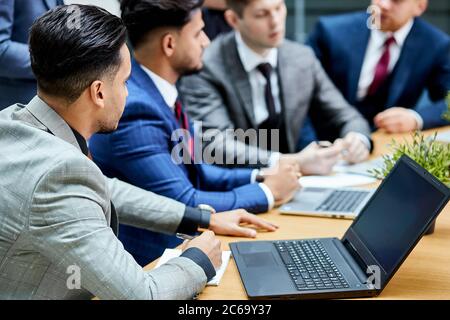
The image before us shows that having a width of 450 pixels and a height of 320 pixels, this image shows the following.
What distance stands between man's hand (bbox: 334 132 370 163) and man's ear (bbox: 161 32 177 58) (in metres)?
0.66

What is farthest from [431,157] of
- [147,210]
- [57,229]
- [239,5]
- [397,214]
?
[239,5]

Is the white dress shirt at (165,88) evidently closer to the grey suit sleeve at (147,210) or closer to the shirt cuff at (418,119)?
the grey suit sleeve at (147,210)

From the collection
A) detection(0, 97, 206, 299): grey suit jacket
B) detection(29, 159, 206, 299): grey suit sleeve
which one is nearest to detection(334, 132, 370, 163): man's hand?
detection(0, 97, 206, 299): grey suit jacket

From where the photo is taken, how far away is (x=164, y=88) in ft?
6.21

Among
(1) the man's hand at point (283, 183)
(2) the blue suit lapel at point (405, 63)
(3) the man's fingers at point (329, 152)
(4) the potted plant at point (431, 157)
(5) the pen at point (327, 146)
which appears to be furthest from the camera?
(2) the blue suit lapel at point (405, 63)

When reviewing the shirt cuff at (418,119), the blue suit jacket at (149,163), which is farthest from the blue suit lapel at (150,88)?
the shirt cuff at (418,119)

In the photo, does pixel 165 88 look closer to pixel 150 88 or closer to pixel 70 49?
pixel 150 88

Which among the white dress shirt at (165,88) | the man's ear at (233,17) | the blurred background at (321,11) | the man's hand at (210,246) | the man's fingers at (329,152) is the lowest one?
the blurred background at (321,11)

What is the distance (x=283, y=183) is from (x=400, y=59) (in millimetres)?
1270

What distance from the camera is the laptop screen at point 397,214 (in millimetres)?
Answer: 1217

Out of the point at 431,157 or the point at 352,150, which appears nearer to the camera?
the point at 431,157

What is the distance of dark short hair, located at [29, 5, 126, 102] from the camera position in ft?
3.82

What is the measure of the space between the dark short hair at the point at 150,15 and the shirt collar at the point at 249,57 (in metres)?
0.59
